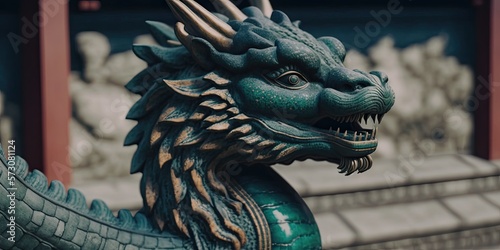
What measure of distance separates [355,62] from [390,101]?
2.54m

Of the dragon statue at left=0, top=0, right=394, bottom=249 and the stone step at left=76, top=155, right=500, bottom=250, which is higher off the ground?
the stone step at left=76, top=155, right=500, bottom=250

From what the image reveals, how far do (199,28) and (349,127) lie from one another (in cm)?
34

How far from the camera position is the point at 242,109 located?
158 cm

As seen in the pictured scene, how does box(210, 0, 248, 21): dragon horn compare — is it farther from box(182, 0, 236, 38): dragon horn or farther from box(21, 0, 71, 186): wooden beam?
box(21, 0, 71, 186): wooden beam

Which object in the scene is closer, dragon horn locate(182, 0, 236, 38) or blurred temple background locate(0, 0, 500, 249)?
dragon horn locate(182, 0, 236, 38)

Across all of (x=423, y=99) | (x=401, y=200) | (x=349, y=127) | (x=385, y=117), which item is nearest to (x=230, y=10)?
(x=349, y=127)

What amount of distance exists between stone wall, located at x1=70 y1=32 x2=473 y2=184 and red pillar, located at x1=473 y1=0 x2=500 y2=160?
3.2 inches

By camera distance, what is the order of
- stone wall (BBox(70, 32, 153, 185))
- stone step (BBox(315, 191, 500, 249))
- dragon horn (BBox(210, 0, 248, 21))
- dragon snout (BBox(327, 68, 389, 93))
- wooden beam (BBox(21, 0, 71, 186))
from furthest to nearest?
stone step (BBox(315, 191, 500, 249)) → stone wall (BBox(70, 32, 153, 185)) → wooden beam (BBox(21, 0, 71, 186)) → dragon horn (BBox(210, 0, 248, 21)) → dragon snout (BBox(327, 68, 389, 93))

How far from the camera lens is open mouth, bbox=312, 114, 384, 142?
5.10 feet

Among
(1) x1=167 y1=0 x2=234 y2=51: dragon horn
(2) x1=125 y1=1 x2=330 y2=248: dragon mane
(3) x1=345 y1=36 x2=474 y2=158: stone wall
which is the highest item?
(3) x1=345 y1=36 x2=474 y2=158: stone wall

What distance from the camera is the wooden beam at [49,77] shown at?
3.11 metres

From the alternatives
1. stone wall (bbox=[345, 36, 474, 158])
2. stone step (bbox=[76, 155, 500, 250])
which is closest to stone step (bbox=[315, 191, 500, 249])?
stone step (bbox=[76, 155, 500, 250])

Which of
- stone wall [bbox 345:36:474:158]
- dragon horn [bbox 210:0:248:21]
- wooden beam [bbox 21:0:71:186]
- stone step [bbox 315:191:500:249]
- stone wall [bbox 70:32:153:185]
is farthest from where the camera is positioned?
stone wall [bbox 345:36:474:158]

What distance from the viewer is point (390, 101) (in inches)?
61.2
